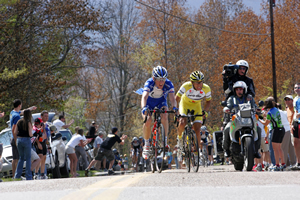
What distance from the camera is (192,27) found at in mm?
44906

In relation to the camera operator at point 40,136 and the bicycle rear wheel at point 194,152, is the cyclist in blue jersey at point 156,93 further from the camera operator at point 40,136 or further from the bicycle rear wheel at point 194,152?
the camera operator at point 40,136

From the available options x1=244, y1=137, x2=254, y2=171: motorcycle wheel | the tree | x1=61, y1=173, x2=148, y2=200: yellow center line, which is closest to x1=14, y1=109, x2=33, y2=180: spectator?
x1=61, y1=173, x2=148, y2=200: yellow center line

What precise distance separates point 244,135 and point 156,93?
2.14 meters

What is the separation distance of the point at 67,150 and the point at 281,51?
24.5 meters

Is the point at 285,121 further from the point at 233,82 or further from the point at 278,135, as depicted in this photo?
the point at 233,82

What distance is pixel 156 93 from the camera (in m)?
10.0

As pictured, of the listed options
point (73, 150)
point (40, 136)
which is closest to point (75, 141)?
point (73, 150)

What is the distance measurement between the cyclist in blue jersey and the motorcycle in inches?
50.9

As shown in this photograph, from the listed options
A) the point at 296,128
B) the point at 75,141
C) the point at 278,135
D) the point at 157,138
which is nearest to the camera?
the point at 157,138

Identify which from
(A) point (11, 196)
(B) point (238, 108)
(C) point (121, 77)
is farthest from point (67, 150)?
(C) point (121, 77)

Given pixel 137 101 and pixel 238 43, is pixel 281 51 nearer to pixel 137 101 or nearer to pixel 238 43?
pixel 238 43

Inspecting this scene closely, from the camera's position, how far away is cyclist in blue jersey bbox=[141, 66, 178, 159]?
962cm

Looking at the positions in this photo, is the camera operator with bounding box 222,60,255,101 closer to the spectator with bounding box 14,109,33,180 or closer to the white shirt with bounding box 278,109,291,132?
the white shirt with bounding box 278,109,291,132

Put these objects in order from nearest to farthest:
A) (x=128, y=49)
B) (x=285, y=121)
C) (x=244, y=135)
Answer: (x=244, y=135), (x=285, y=121), (x=128, y=49)
